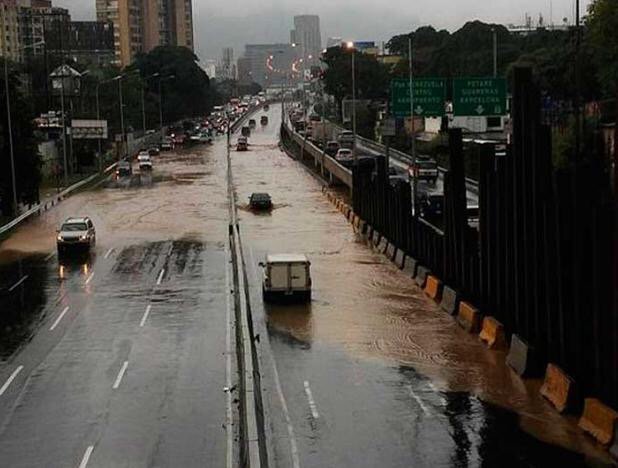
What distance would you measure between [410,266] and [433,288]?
208 inches

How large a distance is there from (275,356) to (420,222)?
1523cm

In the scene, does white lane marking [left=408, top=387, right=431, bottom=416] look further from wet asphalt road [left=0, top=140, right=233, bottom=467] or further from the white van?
the white van

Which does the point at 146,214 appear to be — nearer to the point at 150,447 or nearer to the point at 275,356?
the point at 275,356

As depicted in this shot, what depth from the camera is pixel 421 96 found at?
46.4 m

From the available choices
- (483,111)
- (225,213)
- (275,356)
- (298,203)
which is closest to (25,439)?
(275,356)

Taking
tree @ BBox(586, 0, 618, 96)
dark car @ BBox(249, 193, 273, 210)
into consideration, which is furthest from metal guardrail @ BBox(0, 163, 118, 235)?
tree @ BBox(586, 0, 618, 96)

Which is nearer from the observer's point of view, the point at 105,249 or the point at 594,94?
the point at 105,249

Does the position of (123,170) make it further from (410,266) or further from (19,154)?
(410,266)

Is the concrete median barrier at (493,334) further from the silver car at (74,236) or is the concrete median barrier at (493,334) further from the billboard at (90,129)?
the billboard at (90,129)

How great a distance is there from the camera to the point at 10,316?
108 ft

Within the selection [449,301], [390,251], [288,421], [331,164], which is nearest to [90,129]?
[331,164]

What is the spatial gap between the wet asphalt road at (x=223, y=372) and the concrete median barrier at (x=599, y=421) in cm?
35

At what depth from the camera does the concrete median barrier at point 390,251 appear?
45062mm

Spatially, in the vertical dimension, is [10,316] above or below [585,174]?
below
